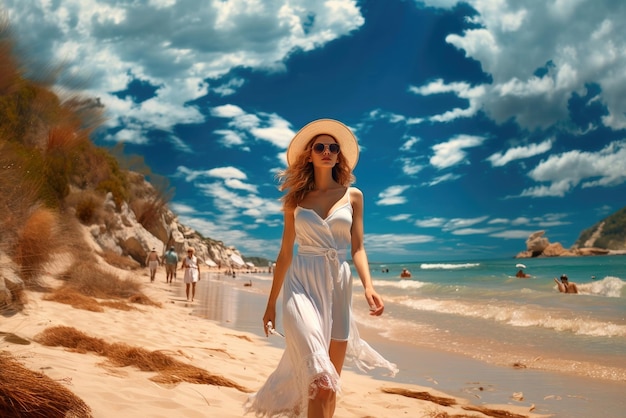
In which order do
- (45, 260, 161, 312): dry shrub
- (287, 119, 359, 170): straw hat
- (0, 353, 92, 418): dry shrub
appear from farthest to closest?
(45, 260, 161, 312): dry shrub → (287, 119, 359, 170): straw hat → (0, 353, 92, 418): dry shrub

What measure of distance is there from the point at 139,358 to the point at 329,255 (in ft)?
8.44

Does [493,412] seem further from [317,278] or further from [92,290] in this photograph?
[92,290]

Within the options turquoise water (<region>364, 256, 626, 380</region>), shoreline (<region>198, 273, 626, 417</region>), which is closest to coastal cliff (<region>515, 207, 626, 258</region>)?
turquoise water (<region>364, 256, 626, 380</region>)

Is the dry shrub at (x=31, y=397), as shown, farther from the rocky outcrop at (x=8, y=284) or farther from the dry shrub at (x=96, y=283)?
the dry shrub at (x=96, y=283)

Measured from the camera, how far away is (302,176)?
3510mm

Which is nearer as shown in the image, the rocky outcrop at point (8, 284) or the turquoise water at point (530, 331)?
the rocky outcrop at point (8, 284)

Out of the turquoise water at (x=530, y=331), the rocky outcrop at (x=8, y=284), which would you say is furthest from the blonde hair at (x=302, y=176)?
the turquoise water at (x=530, y=331)

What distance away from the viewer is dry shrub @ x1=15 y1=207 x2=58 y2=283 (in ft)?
25.4

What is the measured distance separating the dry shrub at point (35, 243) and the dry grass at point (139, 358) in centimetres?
304

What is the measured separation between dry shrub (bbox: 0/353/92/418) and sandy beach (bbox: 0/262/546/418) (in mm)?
241

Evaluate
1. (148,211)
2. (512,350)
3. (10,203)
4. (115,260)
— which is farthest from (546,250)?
(10,203)

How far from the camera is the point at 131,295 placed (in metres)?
11.0

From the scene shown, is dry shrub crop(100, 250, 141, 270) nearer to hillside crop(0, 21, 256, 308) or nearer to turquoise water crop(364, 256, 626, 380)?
hillside crop(0, 21, 256, 308)

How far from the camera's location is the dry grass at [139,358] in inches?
175
